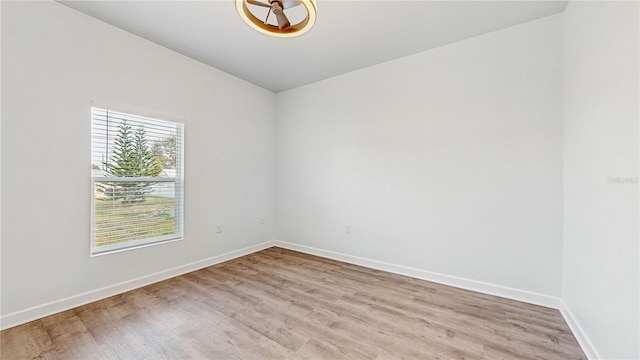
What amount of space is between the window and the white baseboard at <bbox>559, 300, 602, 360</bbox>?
12.8 ft

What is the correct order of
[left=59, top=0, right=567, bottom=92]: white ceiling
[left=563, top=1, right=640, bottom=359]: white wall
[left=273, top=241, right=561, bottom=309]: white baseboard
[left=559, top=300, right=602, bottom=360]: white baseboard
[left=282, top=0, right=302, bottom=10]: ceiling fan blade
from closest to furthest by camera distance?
[left=563, top=1, right=640, bottom=359]: white wall
[left=559, top=300, right=602, bottom=360]: white baseboard
[left=282, top=0, right=302, bottom=10]: ceiling fan blade
[left=59, top=0, right=567, bottom=92]: white ceiling
[left=273, top=241, right=561, bottom=309]: white baseboard

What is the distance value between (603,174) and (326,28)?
2.50m

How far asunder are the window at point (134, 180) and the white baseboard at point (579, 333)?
390 centimetres

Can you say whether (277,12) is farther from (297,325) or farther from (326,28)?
(297,325)

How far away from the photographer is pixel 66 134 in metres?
2.23

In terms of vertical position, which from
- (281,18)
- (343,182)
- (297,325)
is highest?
(281,18)

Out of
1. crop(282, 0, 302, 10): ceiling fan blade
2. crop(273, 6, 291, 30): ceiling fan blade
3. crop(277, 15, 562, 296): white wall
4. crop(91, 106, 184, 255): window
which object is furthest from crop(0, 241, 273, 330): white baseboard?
crop(282, 0, 302, 10): ceiling fan blade

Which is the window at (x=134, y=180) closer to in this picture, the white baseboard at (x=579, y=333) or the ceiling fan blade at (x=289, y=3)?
the ceiling fan blade at (x=289, y=3)

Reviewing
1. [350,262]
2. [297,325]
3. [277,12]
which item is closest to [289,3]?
[277,12]

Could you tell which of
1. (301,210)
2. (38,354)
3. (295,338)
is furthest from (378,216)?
(38,354)

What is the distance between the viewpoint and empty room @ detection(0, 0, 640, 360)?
5.55 ft

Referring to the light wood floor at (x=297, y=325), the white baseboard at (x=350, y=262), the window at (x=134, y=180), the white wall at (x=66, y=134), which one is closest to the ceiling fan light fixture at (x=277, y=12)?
the white wall at (x=66, y=134)

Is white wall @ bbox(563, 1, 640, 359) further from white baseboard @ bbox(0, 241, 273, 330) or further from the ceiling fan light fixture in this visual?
white baseboard @ bbox(0, 241, 273, 330)

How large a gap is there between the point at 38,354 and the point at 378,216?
3.23 m
